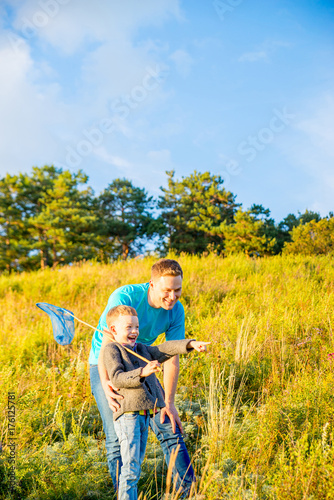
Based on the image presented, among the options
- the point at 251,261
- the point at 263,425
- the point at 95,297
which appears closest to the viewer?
the point at 263,425

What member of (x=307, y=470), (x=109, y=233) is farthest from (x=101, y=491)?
(x=109, y=233)

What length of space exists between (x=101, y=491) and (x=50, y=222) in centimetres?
2745

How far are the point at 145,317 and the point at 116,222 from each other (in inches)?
1130

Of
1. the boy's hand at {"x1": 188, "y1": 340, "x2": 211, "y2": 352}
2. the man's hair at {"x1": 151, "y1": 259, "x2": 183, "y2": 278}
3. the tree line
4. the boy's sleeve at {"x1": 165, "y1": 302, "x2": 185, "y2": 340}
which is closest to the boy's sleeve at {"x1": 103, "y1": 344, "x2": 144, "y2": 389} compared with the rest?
the boy's hand at {"x1": 188, "y1": 340, "x2": 211, "y2": 352}

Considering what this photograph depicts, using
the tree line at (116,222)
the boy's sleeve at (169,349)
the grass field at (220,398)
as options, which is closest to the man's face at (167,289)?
the boy's sleeve at (169,349)

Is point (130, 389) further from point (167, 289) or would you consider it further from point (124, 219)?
point (124, 219)

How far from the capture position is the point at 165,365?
279cm

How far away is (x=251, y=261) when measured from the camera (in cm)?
911

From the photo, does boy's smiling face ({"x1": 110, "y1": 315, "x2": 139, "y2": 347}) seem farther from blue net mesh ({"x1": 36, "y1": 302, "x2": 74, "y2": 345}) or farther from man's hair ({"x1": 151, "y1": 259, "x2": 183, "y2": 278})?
blue net mesh ({"x1": 36, "y1": 302, "x2": 74, "y2": 345})

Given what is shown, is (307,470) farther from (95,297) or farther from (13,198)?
(13,198)

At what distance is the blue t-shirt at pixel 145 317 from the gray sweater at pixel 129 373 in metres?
0.42

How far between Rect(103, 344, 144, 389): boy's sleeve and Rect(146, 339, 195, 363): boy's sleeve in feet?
0.71

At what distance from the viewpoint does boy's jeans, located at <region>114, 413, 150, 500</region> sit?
7.28ft

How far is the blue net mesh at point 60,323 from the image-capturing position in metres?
2.71
